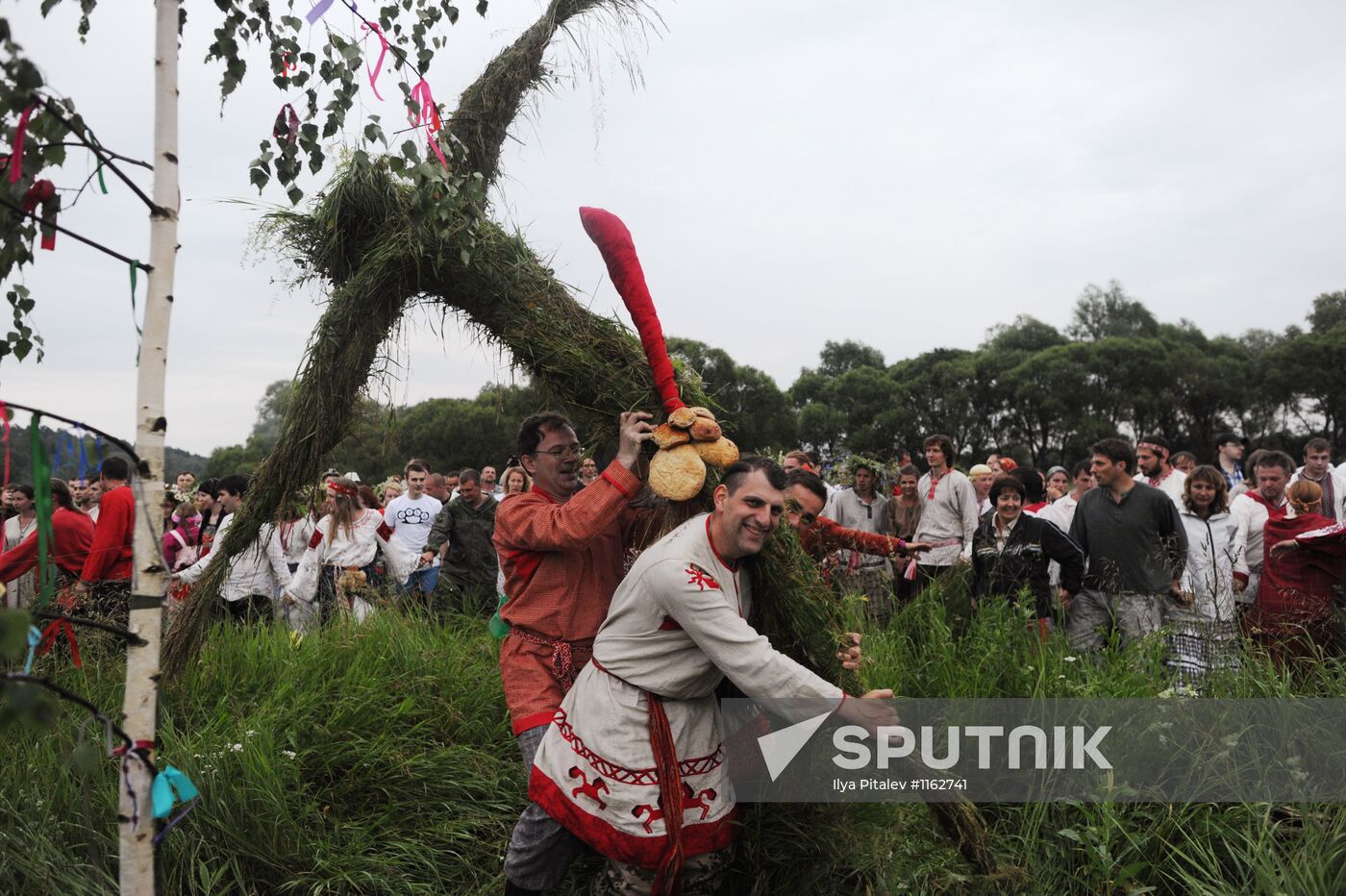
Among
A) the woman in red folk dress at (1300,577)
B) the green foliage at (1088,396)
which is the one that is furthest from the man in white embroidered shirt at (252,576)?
the green foliage at (1088,396)

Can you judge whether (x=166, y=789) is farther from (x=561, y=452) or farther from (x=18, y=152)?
(x=561, y=452)

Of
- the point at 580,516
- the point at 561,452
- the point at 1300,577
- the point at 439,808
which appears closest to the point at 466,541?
the point at 439,808

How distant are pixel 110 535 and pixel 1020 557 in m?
5.64

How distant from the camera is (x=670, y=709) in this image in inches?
124

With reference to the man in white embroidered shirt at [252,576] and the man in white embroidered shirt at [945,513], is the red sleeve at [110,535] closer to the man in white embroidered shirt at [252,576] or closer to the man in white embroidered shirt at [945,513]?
the man in white embroidered shirt at [252,576]

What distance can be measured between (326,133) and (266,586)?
197 inches

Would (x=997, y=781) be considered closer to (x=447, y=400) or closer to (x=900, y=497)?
(x=900, y=497)

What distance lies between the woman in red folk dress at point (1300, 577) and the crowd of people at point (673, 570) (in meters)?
0.01

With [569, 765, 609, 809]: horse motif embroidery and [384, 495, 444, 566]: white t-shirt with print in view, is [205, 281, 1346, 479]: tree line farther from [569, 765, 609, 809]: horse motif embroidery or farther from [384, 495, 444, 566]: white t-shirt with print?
[569, 765, 609, 809]: horse motif embroidery

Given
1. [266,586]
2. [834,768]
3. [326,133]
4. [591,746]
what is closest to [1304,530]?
[834,768]

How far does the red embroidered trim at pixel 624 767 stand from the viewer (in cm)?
305

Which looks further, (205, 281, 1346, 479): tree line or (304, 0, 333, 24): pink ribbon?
(205, 281, 1346, 479): tree line

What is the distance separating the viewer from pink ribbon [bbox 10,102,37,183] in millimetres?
2197

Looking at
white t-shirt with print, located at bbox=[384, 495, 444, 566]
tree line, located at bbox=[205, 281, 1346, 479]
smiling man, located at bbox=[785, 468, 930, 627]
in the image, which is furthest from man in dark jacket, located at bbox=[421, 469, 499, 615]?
tree line, located at bbox=[205, 281, 1346, 479]
